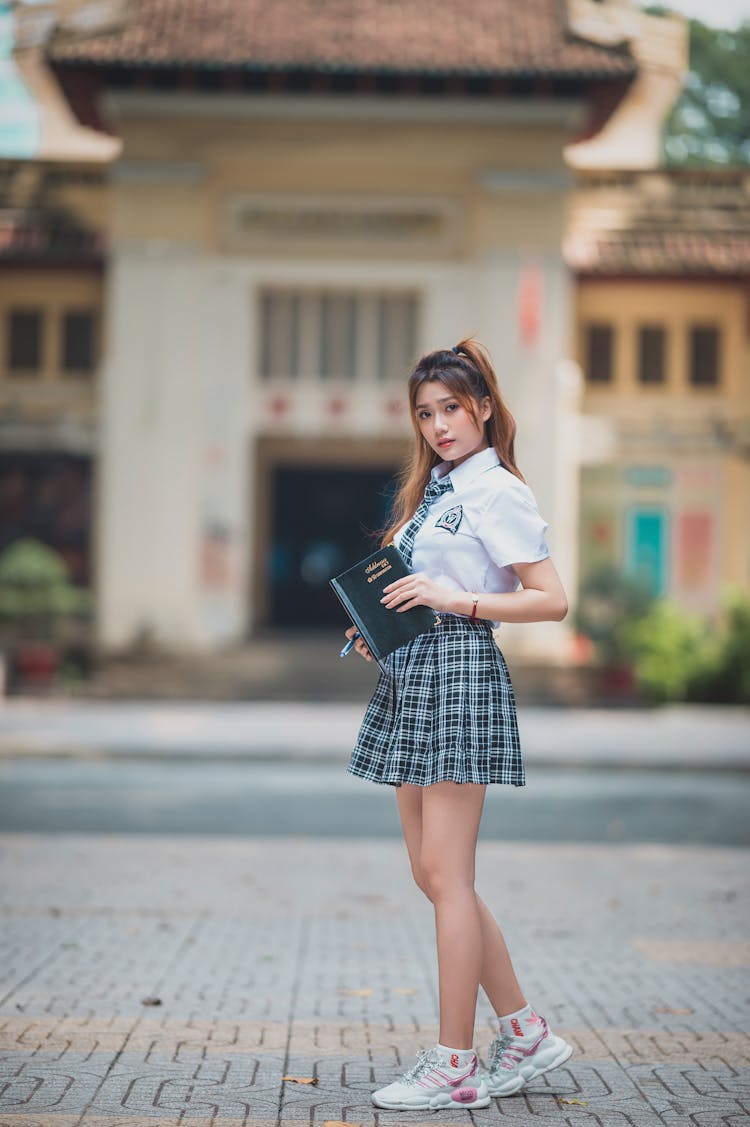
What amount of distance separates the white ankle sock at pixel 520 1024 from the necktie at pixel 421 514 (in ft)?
4.17

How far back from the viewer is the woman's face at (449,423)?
14.0ft

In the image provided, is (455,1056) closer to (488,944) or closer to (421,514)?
(488,944)

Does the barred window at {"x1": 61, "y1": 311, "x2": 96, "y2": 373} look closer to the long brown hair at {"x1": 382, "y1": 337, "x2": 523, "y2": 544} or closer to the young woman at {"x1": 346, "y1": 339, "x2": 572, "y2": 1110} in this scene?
the long brown hair at {"x1": 382, "y1": 337, "x2": 523, "y2": 544}

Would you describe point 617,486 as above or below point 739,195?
below

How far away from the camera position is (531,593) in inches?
161

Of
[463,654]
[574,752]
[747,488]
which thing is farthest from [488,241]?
[463,654]

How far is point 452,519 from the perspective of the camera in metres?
4.18

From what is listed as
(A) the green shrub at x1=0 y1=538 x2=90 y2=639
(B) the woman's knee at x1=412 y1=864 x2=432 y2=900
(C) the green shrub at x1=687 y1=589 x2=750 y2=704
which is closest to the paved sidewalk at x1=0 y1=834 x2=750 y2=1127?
(B) the woman's knee at x1=412 y1=864 x2=432 y2=900

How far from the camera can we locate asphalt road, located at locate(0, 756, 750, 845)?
10.7 m

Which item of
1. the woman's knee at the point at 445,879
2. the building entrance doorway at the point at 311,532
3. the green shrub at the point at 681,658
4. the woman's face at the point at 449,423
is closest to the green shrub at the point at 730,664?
the green shrub at the point at 681,658

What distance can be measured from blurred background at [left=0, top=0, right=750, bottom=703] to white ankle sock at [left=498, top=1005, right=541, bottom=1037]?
692 inches

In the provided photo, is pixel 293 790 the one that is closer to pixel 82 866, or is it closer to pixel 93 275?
pixel 82 866

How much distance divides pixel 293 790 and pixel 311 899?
5654 millimetres

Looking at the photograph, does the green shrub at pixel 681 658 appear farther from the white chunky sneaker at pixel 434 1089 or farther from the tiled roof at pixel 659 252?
the white chunky sneaker at pixel 434 1089
